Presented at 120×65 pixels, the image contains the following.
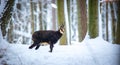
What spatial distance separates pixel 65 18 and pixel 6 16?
68cm

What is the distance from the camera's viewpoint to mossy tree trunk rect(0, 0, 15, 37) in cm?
289

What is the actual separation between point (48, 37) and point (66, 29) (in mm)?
229

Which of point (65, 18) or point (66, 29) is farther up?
point (65, 18)

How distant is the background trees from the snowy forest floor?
0.07 meters

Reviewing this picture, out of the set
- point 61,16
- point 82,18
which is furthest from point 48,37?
point 82,18

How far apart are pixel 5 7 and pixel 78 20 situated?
857 mm

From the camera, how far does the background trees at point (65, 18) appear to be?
2900 mm

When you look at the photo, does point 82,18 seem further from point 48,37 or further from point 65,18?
point 48,37

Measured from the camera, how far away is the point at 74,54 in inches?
115

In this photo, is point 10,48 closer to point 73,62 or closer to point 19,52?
point 19,52

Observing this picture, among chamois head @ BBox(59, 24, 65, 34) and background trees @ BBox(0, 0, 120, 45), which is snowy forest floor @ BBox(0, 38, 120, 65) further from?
chamois head @ BBox(59, 24, 65, 34)

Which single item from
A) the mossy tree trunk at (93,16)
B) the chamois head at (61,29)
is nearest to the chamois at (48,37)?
the chamois head at (61,29)

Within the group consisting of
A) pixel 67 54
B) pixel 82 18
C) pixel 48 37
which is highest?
pixel 82 18

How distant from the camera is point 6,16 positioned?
2900 mm
